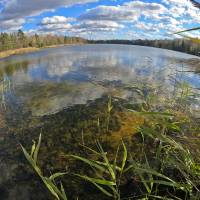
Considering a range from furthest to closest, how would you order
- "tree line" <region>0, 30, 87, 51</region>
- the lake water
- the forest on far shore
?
"tree line" <region>0, 30, 87, 51</region>
the forest on far shore
the lake water

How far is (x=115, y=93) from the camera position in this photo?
15.6 m

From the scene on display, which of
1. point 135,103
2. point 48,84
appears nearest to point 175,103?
point 135,103

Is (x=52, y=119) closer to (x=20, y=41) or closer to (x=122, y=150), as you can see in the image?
(x=122, y=150)

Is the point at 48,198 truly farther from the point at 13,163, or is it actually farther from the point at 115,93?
the point at 115,93

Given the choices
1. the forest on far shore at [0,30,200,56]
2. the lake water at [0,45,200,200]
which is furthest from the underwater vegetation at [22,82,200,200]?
the forest on far shore at [0,30,200,56]

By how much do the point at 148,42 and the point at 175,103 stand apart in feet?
380

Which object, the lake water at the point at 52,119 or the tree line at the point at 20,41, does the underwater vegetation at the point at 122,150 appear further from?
the tree line at the point at 20,41

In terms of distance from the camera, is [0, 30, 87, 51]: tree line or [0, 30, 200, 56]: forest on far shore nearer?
[0, 30, 200, 56]: forest on far shore

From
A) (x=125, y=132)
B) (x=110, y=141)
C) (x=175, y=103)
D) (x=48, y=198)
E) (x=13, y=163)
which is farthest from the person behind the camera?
(x=175, y=103)

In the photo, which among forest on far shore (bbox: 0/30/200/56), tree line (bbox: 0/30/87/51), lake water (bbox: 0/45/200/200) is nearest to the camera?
lake water (bbox: 0/45/200/200)

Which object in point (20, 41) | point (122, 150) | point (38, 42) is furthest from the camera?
point (38, 42)

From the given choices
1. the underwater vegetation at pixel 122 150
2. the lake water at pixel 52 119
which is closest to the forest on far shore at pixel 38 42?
the lake water at pixel 52 119

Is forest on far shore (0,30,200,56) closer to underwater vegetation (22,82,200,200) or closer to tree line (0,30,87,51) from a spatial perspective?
tree line (0,30,87,51)

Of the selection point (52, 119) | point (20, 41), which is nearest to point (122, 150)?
point (52, 119)
